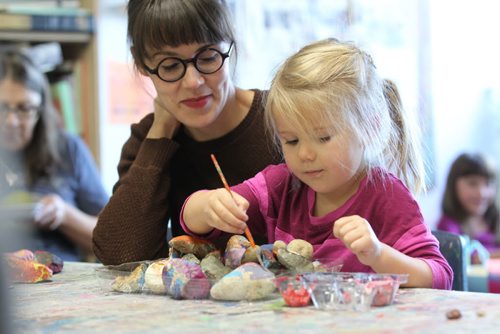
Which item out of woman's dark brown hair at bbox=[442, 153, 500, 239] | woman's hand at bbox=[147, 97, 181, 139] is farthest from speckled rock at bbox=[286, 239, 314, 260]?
woman's dark brown hair at bbox=[442, 153, 500, 239]

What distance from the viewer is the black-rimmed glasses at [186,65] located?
1.46 meters

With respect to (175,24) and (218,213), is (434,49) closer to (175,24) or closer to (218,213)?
(175,24)

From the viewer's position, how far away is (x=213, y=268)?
3.59 feet

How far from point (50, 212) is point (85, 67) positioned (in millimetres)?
662

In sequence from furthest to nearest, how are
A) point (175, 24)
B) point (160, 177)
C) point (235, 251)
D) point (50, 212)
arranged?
1. point (50, 212)
2. point (160, 177)
3. point (175, 24)
4. point (235, 251)

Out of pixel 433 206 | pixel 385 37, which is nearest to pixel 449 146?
pixel 433 206

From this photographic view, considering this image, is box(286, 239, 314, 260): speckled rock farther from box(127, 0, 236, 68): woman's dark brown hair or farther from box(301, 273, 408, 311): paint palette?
box(127, 0, 236, 68): woman's dark brown hair

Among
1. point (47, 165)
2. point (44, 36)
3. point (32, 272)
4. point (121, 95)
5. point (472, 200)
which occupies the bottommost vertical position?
point (472, 200)

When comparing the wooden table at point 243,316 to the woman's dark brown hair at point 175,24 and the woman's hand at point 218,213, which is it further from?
the woman's dark brown hair at point 175,24

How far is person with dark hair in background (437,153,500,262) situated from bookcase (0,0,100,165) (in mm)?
1413

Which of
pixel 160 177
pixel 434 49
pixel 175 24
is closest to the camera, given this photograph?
pixel 175 24

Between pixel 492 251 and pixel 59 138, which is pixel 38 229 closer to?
pixel 59 138

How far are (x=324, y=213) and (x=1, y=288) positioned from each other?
2.74ft

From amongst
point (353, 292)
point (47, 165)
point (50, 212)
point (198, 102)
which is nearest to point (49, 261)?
point (198, 102)
